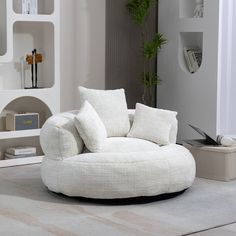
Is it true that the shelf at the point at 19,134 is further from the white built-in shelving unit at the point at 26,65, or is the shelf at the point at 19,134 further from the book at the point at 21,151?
the book at the point at 21,151

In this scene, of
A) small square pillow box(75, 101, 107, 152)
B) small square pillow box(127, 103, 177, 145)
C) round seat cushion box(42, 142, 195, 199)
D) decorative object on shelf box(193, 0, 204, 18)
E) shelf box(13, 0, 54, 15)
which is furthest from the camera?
decorative object on shelf box(193, 0, 204, 18)

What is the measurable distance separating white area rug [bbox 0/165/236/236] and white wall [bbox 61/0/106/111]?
1709mm

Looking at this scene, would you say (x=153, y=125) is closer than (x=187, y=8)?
Yes

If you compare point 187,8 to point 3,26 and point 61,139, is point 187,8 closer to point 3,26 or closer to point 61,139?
point 3,26

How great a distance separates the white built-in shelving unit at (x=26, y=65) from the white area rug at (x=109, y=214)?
1014mm

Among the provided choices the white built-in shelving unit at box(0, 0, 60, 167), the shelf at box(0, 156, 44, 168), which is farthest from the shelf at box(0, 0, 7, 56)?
the shelf at box(0, 156, 44, 168)

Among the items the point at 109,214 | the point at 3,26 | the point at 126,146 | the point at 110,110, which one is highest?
the point at 3,26

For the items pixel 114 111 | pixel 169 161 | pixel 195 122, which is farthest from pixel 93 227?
pixel 195 122

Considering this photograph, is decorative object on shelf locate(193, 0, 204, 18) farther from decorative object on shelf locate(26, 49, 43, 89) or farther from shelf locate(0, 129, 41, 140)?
shelf locate(0, 129, 41, 140)

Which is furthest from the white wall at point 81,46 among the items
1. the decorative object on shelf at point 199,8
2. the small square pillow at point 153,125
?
the small square pillow at point 153,125

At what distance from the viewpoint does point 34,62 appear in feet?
19.5

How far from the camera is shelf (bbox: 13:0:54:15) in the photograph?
5.99m

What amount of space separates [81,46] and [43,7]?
0.62 meters

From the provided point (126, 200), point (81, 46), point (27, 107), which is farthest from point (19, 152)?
point (126, 200)
